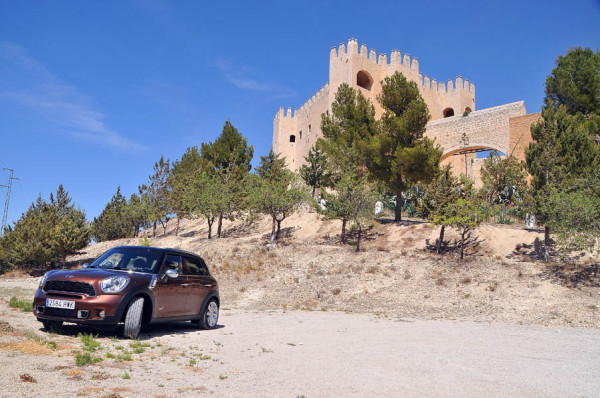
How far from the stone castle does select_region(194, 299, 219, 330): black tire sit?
91.8 feet

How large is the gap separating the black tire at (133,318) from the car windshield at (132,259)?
71cm

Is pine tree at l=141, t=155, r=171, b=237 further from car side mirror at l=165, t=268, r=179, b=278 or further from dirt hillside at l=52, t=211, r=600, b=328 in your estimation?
car side mirror at l=165, t=268, r=179, b=278

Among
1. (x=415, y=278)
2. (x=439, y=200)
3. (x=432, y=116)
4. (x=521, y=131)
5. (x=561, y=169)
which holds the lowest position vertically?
(x=415, y=278)

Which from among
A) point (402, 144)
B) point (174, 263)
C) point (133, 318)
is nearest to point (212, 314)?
point (174, 263)

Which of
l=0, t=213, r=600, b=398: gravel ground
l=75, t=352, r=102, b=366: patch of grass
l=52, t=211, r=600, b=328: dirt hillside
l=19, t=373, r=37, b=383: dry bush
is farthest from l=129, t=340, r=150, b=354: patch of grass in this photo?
l=52, t=211, r=600, b=328: dirt hillside

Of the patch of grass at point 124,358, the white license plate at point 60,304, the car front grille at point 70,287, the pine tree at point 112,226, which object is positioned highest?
the pine tree at point 112,226

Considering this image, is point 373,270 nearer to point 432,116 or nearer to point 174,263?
point 174,263

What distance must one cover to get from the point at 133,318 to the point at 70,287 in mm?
1023

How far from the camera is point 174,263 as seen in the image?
8.03 m

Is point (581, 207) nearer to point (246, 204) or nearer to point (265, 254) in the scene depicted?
point (265, 254)

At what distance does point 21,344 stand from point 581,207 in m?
16.0

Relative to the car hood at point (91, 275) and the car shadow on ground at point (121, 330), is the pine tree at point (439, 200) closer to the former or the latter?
the car shadow on ground at point (121, 330)

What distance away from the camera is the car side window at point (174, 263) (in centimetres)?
787

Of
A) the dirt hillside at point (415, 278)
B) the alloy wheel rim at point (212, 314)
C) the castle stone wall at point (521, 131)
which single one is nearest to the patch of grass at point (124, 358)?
the alloy wheel rim at point (212, 314)
